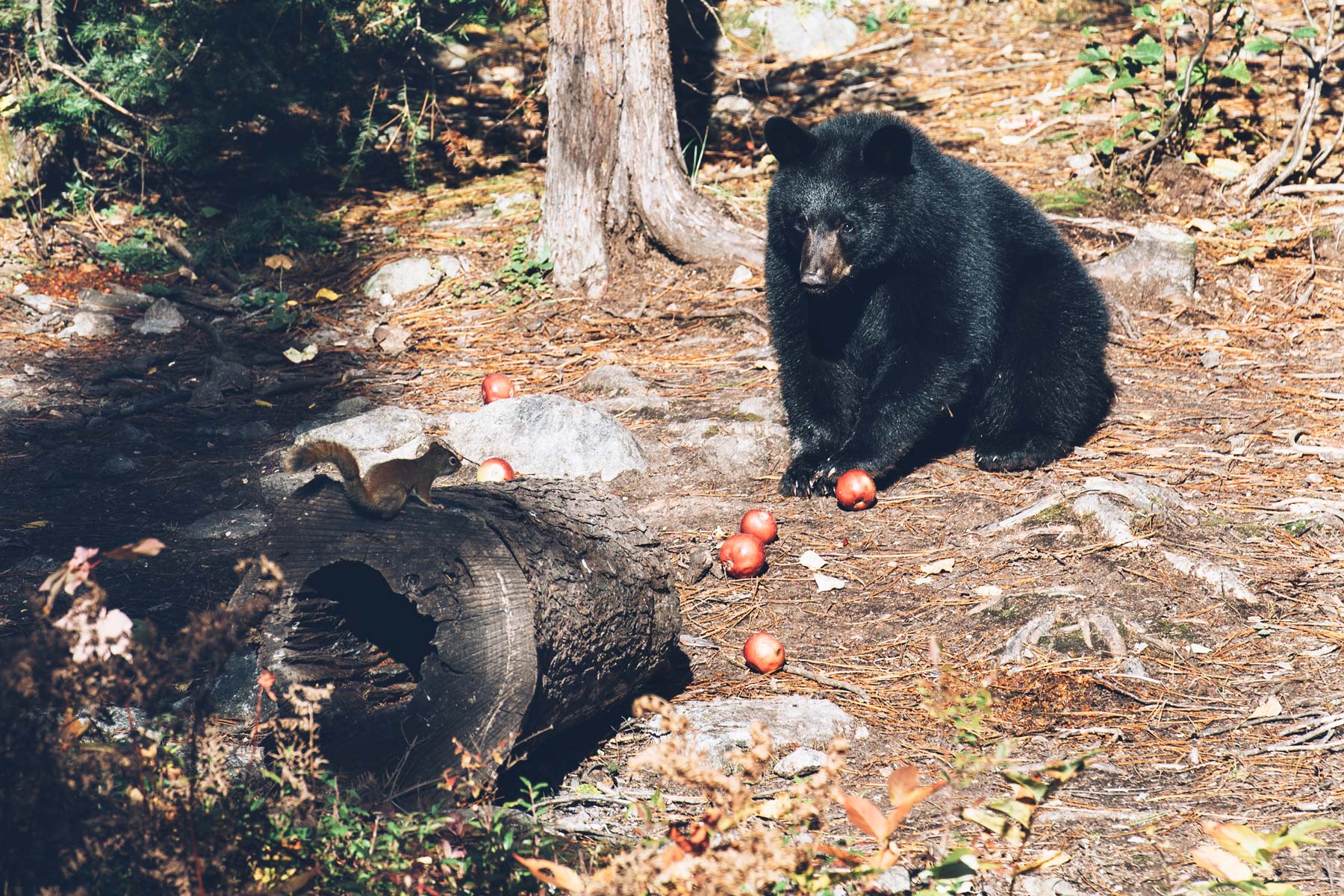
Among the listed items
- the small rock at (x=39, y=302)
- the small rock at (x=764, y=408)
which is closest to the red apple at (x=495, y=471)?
the small rock at (x=764, y=408)

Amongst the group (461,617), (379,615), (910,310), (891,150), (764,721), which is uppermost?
(891,150)

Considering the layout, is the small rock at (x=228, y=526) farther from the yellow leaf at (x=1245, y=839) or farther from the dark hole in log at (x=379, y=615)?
the yellow leaf at (x=1245, y=839)

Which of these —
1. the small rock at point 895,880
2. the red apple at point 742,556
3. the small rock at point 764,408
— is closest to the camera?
the small rock at point 895,880

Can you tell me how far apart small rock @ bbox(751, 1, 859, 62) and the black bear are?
5049 millimetres

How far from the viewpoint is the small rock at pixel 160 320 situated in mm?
6156

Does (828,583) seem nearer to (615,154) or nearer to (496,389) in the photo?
(496,389)

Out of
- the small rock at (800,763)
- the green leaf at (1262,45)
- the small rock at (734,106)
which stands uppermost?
the green leaf at (1262,45)

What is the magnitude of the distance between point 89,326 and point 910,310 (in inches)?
175

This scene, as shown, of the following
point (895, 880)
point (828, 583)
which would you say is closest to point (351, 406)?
point (828, 583)

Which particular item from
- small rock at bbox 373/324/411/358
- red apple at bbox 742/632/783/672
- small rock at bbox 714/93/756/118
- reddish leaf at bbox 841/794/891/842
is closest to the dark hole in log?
red apple at bbox 742/632/783/672

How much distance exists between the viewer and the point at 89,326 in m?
6.08

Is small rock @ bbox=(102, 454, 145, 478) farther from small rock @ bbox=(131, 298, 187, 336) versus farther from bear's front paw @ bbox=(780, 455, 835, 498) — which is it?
bear's front paw @ bbox=(780, 455, 835, 498)

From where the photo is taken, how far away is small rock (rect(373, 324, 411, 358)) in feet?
19.7

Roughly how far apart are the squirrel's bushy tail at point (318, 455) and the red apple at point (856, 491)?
7.40 feet
